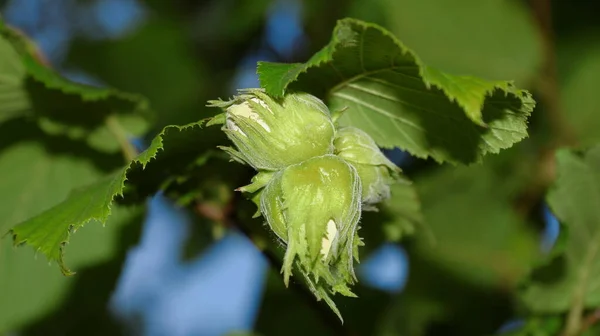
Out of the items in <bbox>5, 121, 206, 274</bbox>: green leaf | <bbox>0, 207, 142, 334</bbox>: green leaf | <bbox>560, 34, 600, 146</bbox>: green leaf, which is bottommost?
<bbox>560, 34, 600, 146</bbox>: green leaf

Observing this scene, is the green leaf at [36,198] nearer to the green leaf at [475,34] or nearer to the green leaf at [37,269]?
the green leaf at [37,269]

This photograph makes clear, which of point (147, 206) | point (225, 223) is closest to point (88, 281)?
point (147, 206)

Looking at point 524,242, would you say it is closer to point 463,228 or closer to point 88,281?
point 463,228

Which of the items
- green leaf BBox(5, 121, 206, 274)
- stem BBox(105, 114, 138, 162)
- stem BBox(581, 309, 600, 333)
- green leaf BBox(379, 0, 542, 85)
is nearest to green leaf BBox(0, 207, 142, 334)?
stem BBox(105, 114, 138, 162)

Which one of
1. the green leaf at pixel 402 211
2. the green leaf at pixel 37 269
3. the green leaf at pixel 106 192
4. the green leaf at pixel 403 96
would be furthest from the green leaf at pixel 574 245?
the green leaf at pixel 37 269

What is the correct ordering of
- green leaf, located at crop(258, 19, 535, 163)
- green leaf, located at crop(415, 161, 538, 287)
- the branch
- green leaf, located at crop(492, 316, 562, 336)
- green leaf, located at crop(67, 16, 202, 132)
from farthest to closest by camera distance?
1. green leaf, located at crop(67, 16, 202, 132)
2. green leaf, located at crop(415, 161, 538, 287)
3. green leaf, located at crop(492, 316, 562, 336)
4. the branch
5. green leaf, located at crop(258, 19, 535, 163)

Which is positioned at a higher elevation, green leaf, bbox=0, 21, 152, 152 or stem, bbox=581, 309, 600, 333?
green leaf, bbox=0, 21, 152, 152

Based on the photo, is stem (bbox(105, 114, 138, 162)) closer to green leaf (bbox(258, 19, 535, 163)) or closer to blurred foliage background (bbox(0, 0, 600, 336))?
blurred foliage background (bbox(0, 0, 600, 336))
